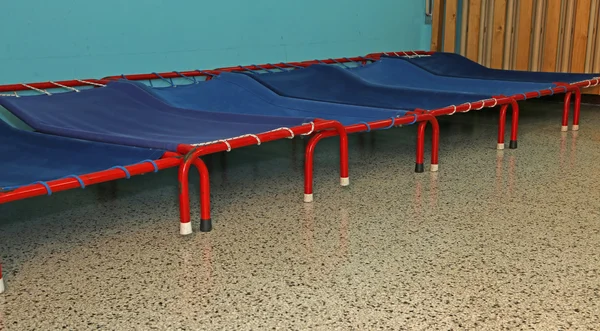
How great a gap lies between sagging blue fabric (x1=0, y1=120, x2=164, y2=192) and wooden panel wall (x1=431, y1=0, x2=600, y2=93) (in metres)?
3.90

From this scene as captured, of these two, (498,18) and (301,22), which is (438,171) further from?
(498,18)

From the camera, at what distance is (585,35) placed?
16.6ft

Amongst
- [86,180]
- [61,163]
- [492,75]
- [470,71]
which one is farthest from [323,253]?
[470,71]

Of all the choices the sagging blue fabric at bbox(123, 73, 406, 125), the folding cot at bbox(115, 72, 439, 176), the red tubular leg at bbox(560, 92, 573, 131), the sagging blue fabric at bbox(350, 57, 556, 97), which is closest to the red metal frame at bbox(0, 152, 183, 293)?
the folding cot at bbox(115, 72, 439, 176)

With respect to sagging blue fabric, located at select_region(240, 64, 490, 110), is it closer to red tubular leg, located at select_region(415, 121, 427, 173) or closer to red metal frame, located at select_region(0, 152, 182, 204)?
red tubular leg, located at select_region(415, 121, 427, 173)

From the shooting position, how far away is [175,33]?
388cm

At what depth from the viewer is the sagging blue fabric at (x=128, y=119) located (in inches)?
101

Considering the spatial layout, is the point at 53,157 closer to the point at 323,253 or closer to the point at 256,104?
the point at 323,253

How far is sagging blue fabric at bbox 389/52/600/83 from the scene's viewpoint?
4.64 meters

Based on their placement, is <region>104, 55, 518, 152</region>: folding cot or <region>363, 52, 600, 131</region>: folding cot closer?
<region>104, 55, 518, 152</region>: folding cot

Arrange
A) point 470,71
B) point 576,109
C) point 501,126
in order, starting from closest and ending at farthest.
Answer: point 501,126 < point 576,109 < point 470,71

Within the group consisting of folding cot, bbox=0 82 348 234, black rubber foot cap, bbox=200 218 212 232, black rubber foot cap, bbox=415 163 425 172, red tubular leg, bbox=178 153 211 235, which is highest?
folding cot, bbox=0 82 348 234

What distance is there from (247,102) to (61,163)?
1.52 meters

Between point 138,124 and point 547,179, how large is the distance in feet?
5.96
